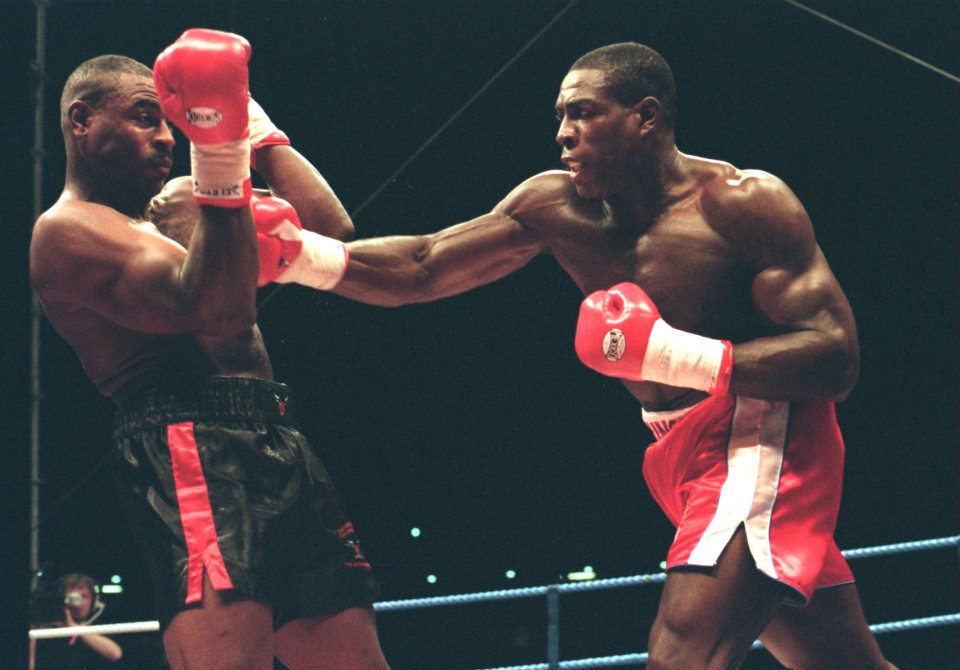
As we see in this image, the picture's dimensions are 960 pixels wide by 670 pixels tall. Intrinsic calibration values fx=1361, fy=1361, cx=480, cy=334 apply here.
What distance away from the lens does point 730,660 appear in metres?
2.42

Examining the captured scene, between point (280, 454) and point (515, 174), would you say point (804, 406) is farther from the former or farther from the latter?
point (515, 174)

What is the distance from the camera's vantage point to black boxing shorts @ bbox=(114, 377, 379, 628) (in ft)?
7.47

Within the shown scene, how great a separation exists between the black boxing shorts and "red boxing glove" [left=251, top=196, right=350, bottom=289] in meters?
0.28

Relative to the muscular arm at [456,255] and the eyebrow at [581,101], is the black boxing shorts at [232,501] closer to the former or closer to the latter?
the muscular arm at [456,255]

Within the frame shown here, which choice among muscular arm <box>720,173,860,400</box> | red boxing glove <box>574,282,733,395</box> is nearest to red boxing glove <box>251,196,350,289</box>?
red boxing glove <box>574,282,733,395</box>

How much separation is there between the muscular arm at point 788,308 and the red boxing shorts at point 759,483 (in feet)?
0.25

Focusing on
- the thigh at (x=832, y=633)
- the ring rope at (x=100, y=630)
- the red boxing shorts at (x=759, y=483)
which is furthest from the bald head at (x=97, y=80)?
the ring rope at (x=100, y=630)

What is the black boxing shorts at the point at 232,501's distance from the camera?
2.28 m

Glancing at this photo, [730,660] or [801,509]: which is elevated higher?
[801,509]

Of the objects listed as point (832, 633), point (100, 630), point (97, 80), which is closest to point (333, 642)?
point (832, 633)

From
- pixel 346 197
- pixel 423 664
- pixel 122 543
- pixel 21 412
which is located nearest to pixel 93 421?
pixel 122 543

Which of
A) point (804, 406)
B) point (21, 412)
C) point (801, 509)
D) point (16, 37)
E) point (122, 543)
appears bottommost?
point (122, 543)

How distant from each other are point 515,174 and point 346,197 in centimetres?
95

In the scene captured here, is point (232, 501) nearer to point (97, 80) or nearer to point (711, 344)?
point (97, 80)
